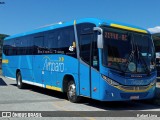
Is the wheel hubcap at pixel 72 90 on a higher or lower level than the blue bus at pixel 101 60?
lower

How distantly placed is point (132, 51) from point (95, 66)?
4.90 feet

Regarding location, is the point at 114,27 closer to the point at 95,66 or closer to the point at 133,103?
the point at 95,66

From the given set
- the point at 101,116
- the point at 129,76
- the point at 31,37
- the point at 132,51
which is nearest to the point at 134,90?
the point at 129,76

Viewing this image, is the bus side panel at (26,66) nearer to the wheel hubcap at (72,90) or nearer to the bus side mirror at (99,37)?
the wheel hubcap at (72,90)

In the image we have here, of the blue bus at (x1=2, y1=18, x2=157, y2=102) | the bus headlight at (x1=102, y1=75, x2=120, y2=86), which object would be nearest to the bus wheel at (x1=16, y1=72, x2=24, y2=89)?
the blue bus at (x1=2, y1=18, x2=157, y2=102)

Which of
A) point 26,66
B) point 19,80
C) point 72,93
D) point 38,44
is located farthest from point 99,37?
point 19,80

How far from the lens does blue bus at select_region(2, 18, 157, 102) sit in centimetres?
1179

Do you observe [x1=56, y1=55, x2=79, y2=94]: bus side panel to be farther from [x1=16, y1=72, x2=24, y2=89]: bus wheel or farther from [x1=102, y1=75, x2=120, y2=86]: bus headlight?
[x1=16, y1=72, x2=24, y2=89]: bus wheel

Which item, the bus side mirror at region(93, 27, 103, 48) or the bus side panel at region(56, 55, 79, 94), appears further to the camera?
the bus side panel at region(56, 55, 79, 94)

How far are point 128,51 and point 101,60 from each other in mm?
1237

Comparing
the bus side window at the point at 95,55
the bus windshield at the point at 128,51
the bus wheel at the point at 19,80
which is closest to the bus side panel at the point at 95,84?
the bus side window at the point at 95,55

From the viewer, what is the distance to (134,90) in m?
12.3

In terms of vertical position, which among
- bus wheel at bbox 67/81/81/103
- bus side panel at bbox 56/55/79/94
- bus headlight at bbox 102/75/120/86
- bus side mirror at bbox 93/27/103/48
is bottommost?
bus wheel at bbox 67/81/81/103

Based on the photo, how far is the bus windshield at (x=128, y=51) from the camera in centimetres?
1188
